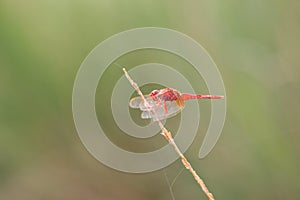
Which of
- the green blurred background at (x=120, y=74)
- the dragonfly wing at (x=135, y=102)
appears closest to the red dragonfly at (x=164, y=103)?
the dragonfly wing at (x=135, y=102)

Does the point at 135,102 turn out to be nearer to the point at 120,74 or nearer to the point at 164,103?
the point at 164,103

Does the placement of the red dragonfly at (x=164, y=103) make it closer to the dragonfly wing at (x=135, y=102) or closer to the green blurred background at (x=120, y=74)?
the dragonfly wing at (x=135, y=102)

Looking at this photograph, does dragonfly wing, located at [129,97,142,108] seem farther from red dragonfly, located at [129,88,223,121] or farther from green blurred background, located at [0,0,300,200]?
green blurred background, located at [0,0,300,200]

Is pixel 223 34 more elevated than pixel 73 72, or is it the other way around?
pixel 73 72

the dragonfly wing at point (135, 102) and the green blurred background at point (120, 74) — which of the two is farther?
the green blurred background at point (120, 74)

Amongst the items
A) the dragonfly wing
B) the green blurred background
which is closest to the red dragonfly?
the dragonfly wing
